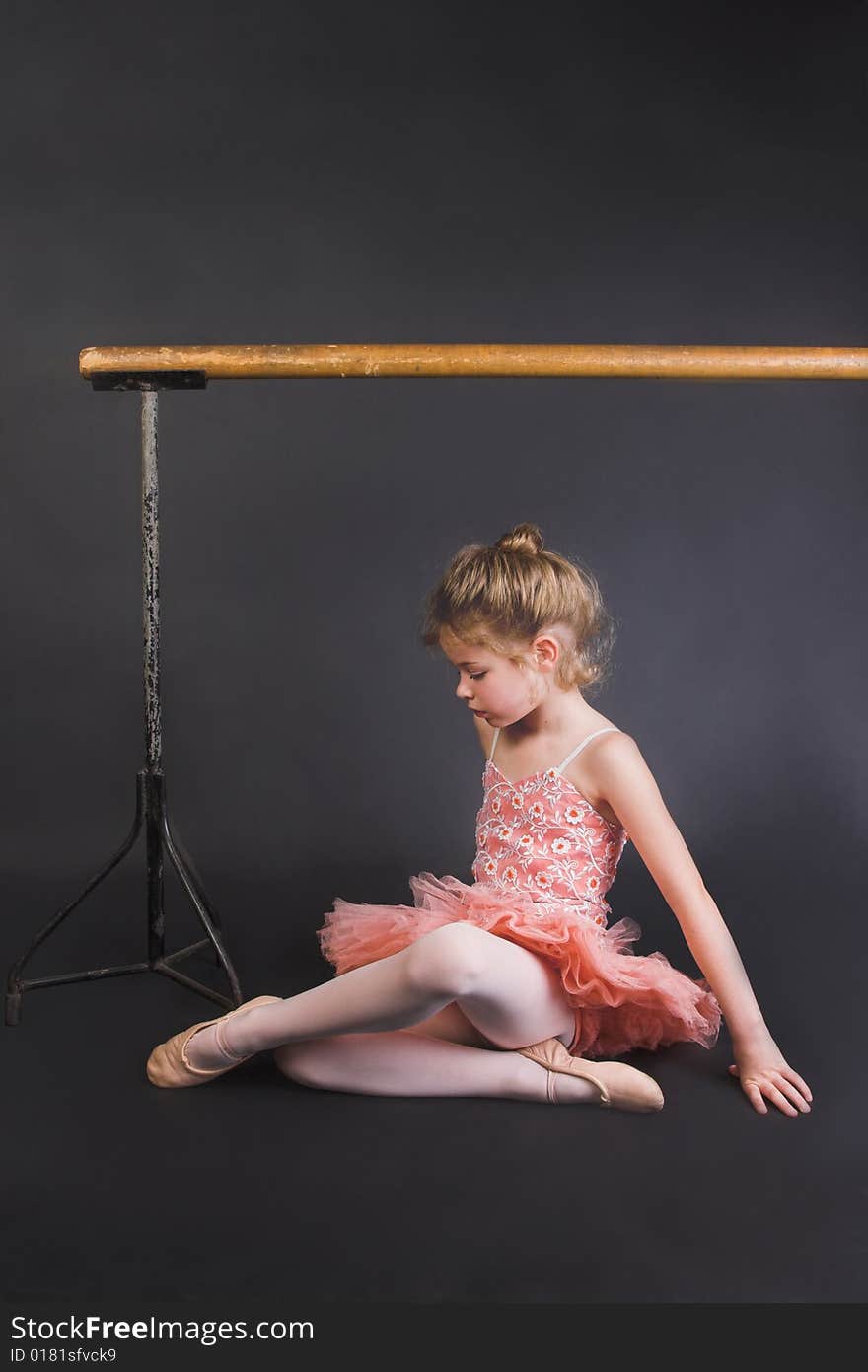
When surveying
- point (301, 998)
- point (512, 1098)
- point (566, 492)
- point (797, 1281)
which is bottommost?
point (797, 1281)

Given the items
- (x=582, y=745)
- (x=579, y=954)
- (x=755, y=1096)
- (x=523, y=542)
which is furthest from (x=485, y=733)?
(x=755, y=1096)

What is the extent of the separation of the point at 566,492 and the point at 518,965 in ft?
4.94

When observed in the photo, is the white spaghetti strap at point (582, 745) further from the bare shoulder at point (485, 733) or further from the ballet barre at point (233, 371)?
the ballet barre at point (233, 371)

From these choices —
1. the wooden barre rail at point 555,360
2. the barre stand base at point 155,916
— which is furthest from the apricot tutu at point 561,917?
the wooden barre rail at point 555,360

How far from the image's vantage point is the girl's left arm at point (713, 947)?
227 cm

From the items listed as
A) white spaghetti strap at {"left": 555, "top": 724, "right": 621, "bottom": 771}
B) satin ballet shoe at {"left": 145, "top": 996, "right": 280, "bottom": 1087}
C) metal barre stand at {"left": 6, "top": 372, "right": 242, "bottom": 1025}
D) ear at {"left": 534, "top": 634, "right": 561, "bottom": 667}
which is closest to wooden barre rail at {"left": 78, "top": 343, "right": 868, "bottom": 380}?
metal barre stand at {"left": 6, "top": 372, "right": 242, "bottom": 1025}

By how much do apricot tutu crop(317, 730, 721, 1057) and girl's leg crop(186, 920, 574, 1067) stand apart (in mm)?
57

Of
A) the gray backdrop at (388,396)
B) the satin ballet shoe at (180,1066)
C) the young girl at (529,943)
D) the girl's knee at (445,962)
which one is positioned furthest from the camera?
the gray backdrop at (388,396)

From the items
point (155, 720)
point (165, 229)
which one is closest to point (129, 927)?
point (155, 720)

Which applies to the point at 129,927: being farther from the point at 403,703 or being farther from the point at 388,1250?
the point at 388,1250

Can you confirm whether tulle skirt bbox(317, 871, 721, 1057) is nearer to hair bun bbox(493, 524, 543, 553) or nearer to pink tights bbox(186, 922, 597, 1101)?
pink tights bbox(186, 922, 597, 1101)

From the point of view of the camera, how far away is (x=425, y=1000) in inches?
82.6

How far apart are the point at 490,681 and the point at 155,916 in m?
0.89

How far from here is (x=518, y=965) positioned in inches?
86.6
